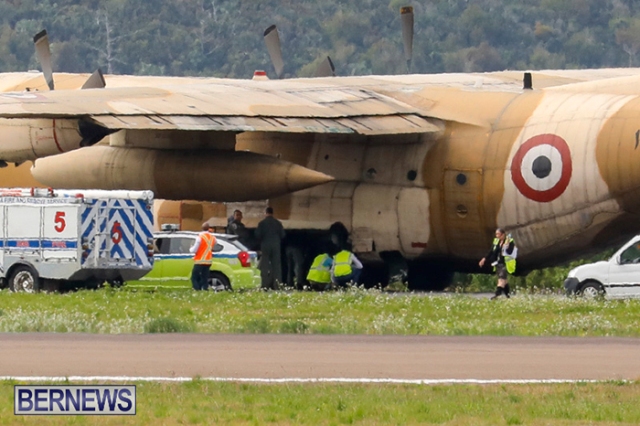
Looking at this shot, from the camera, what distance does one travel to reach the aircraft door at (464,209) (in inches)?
1153

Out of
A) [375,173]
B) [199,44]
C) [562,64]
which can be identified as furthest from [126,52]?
[375,173]

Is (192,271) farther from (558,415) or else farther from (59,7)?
(59,7)

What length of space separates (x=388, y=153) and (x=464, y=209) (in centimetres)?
236

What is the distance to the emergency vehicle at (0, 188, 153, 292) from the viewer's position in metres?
29.0

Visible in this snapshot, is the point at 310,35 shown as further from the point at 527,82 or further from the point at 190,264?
the point at 190,264

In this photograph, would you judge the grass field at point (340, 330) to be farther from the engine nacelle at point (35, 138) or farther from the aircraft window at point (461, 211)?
the engine nacelle at point (35, 138)

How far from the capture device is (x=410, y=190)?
30297 millimetres

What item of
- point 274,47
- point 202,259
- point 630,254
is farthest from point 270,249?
point 630,254

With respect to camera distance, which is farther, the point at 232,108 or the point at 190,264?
the point at 190,264

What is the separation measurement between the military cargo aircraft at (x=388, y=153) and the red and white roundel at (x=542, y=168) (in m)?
0.02

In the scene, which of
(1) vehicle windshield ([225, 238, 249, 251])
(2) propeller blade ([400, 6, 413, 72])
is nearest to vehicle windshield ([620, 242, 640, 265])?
(1) vehicle windshield ([225, 238, 249, 251])

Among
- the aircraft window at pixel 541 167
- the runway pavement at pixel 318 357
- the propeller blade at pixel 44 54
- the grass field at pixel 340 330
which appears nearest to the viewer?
the grass field at pixel 340 330

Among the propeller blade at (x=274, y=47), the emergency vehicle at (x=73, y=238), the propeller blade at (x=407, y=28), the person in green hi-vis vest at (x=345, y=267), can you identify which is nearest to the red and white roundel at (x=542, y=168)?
the person in green hi-vis vest at (x=345, y=267)

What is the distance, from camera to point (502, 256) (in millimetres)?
28516
